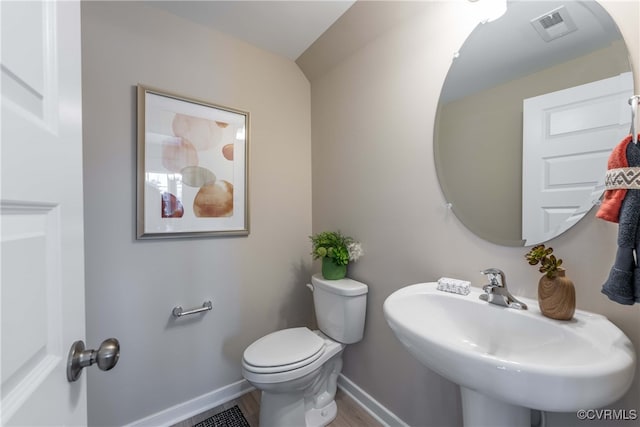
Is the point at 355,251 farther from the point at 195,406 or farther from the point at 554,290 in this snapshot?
the point at 195,406

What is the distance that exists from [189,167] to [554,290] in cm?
165

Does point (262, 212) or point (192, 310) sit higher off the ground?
point (262, 212)

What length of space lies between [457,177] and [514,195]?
22cm

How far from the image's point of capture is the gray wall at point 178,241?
120 centimetres

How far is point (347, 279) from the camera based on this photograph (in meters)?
1.52

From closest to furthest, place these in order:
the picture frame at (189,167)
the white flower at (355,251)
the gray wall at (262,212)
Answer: the gray wall at (262,212) < the picture frame at (189,167) < the white flower at (355,251)

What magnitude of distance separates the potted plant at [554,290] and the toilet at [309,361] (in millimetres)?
800

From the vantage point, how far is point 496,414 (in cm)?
76

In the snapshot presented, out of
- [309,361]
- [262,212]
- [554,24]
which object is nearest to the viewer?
[554,24]

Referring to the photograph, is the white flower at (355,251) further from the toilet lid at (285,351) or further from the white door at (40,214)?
the white door at (40,214)

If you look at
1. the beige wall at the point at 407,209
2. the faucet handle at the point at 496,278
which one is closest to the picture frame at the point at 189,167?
the beige wall at the point at 407,209

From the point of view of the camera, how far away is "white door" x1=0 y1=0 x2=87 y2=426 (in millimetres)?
311

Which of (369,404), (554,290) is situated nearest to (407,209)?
(554,290)

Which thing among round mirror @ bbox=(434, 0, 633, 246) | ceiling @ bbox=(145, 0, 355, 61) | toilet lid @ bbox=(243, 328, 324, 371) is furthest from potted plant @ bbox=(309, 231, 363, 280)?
ceiling @ bbox=(145, 0, 355, 61)
